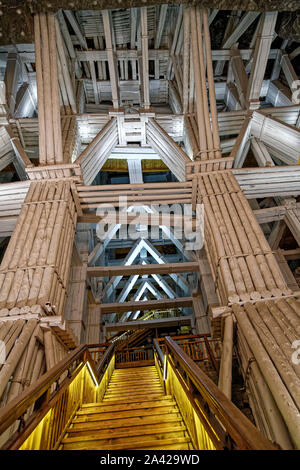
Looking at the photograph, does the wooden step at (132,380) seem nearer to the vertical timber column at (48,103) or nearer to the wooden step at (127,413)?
the wooden step at (127,413)

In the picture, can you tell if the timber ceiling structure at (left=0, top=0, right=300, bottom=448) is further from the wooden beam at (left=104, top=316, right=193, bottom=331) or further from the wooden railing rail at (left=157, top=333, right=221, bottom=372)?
the wooden railing rail at (left=157, top=333, right=221, bottom=372)

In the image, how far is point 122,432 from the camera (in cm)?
249

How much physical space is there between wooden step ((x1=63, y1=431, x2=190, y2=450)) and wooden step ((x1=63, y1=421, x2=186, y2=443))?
0.12 feet

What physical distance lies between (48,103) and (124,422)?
6.61m

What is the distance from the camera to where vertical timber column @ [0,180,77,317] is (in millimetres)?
4688

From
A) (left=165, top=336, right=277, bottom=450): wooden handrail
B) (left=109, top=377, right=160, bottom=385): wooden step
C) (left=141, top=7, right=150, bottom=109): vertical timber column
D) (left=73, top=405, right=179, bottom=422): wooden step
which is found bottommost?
(left=165, top=336, right=277, bottom=450): wooden handrail

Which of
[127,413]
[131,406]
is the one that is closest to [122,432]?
[127,413]

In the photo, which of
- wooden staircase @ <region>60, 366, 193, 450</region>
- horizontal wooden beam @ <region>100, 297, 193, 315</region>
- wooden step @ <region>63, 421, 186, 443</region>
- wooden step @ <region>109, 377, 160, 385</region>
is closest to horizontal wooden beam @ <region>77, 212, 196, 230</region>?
wooden step @ <region>109, 377, 160, 385</region>

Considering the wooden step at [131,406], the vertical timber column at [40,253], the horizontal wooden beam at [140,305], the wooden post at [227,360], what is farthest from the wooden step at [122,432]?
the horizontal wooden beam at [140,305]

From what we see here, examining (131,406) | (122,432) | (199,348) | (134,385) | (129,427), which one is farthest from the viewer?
(199,348)

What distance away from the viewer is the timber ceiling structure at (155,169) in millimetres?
4641

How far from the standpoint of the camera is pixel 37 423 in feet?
6.20

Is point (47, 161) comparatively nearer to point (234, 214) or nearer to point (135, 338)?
point (234, 214)

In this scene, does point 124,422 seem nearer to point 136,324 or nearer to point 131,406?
→ point 131,406
